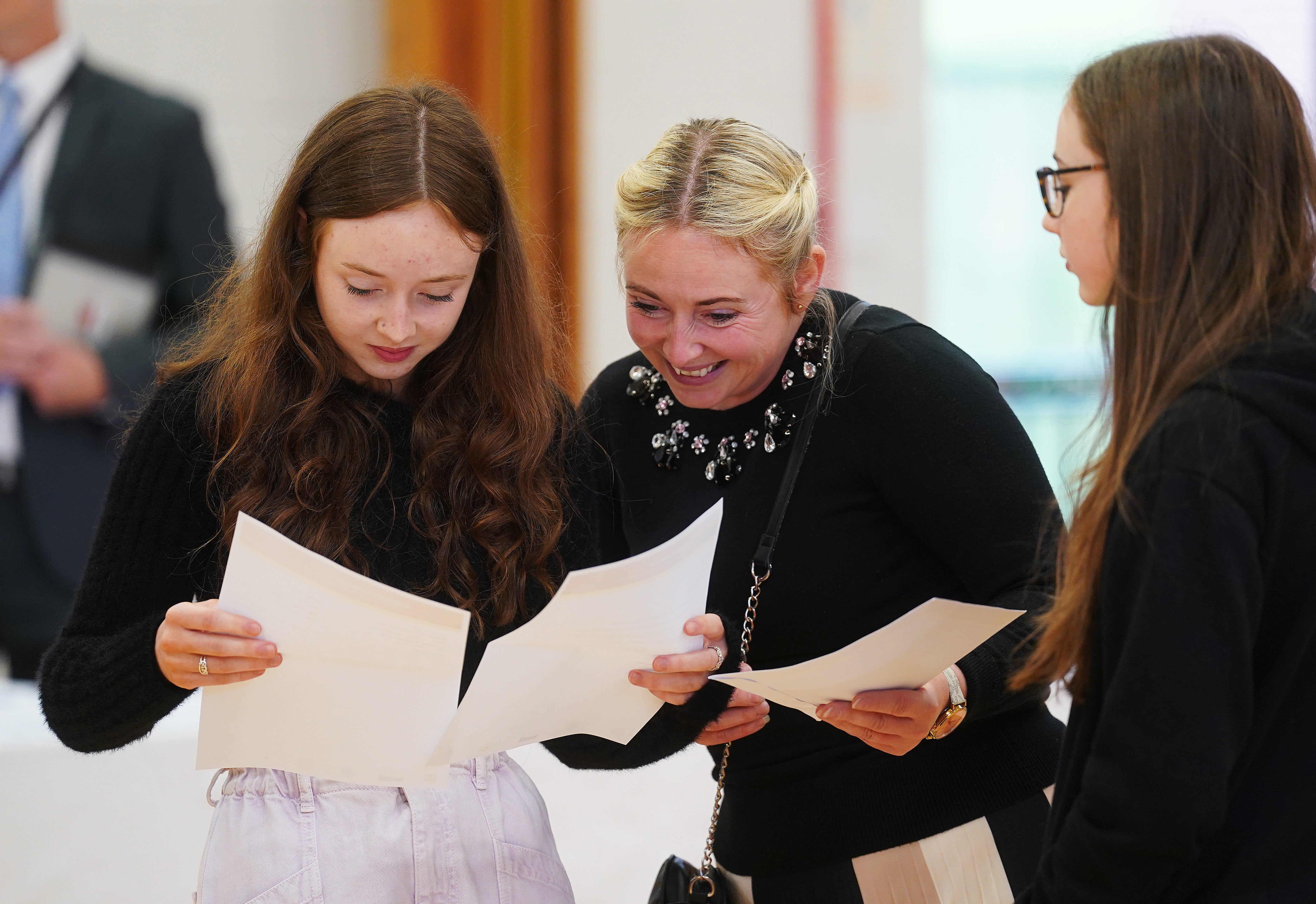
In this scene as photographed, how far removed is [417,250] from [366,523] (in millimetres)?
318

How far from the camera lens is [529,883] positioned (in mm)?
1301

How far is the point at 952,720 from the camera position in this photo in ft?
4.30

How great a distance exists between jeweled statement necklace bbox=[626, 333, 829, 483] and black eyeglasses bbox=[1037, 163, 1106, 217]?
479mm

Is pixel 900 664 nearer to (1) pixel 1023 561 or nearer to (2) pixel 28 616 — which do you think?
(1) pixel 1023 561

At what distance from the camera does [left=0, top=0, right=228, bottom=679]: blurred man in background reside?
302 centimetres

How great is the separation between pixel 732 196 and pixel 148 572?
0.80 m

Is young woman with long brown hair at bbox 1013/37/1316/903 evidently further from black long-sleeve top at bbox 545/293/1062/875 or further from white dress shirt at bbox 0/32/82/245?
white dress shirt at bbox 0/32/82/245

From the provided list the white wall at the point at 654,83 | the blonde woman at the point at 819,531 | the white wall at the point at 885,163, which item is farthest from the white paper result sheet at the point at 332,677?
the white wall at the point at 885,163

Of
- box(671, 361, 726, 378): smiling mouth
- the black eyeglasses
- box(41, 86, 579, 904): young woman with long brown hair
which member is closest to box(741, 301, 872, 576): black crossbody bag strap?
box(671, 361, 726, 378): smiling mouth

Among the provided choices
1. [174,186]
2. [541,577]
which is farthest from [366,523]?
[174,186]

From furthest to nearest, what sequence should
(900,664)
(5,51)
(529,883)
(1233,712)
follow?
1. (5,51)
2. (529,883)
3. (900,664)
4. (1233,712)

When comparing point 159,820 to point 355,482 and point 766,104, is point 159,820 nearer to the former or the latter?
point 355,482

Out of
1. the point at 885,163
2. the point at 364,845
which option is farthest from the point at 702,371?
the point at 885,163

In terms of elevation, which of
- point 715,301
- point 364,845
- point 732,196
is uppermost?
point 732,196
